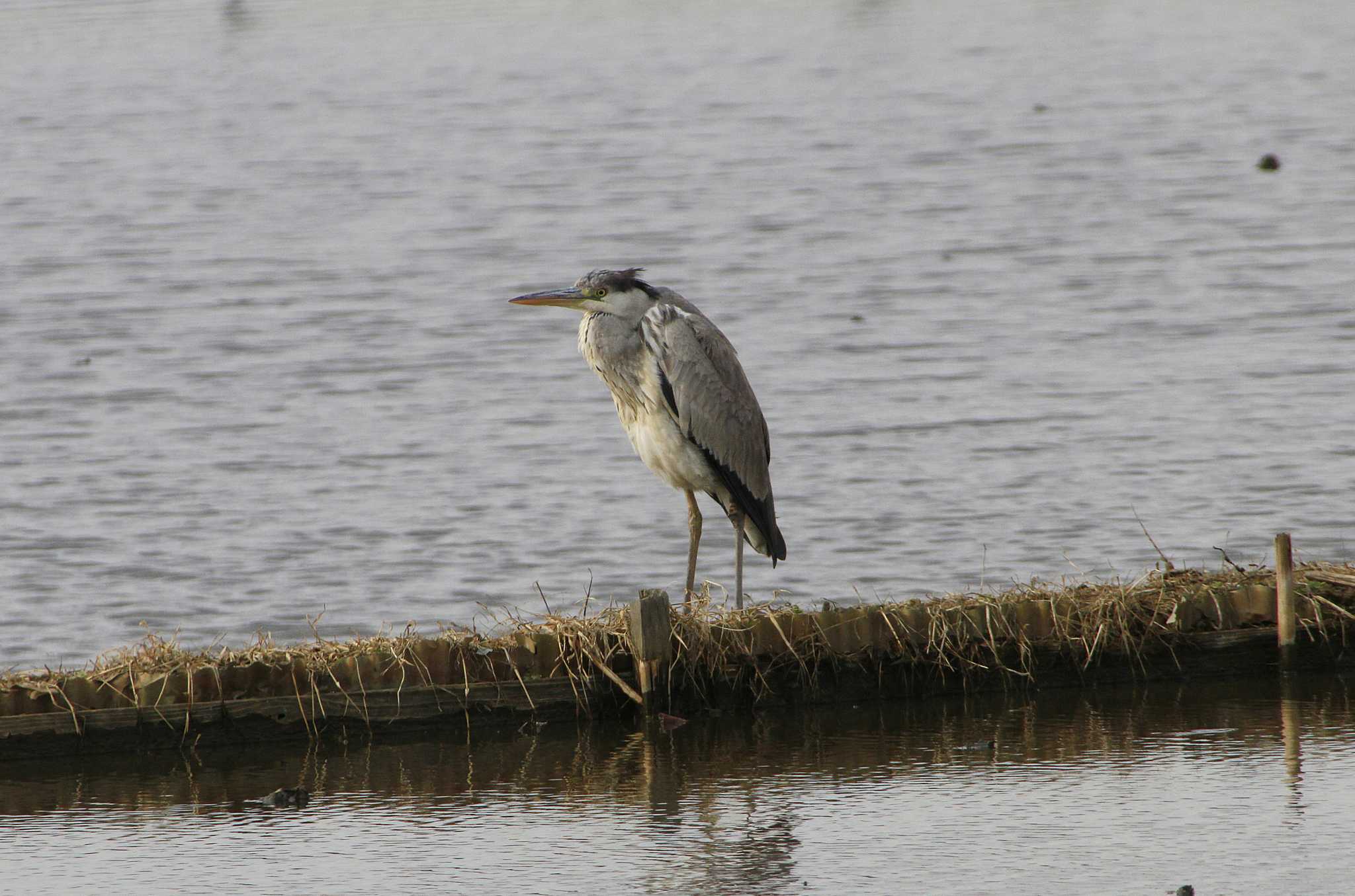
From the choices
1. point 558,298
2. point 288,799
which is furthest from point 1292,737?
point 558,298

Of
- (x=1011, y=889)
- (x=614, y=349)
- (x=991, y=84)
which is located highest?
(x=991, y=84)

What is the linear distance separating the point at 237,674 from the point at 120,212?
19.6m

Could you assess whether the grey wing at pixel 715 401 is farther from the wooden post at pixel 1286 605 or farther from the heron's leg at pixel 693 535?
the wooden post at pixel 1286 605

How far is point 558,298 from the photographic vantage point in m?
8.47

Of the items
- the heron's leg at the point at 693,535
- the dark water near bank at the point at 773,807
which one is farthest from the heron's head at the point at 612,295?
the dark water near bank at the point at 773,807

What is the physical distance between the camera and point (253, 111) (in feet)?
117

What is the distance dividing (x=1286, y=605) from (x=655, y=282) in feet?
41.9

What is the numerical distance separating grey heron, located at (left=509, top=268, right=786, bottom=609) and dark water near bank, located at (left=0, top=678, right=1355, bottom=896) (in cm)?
150

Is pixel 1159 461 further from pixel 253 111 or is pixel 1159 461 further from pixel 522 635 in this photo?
pixel 253 111

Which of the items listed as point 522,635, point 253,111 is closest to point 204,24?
point 253,111

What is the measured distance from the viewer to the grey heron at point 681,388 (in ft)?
27.7

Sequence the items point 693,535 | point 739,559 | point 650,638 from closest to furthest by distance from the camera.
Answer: point 650,638
point 739,559
point 693,535

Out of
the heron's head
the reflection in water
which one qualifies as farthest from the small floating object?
the reflection in water

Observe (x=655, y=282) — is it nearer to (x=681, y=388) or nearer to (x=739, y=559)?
(x=681, y=388)
